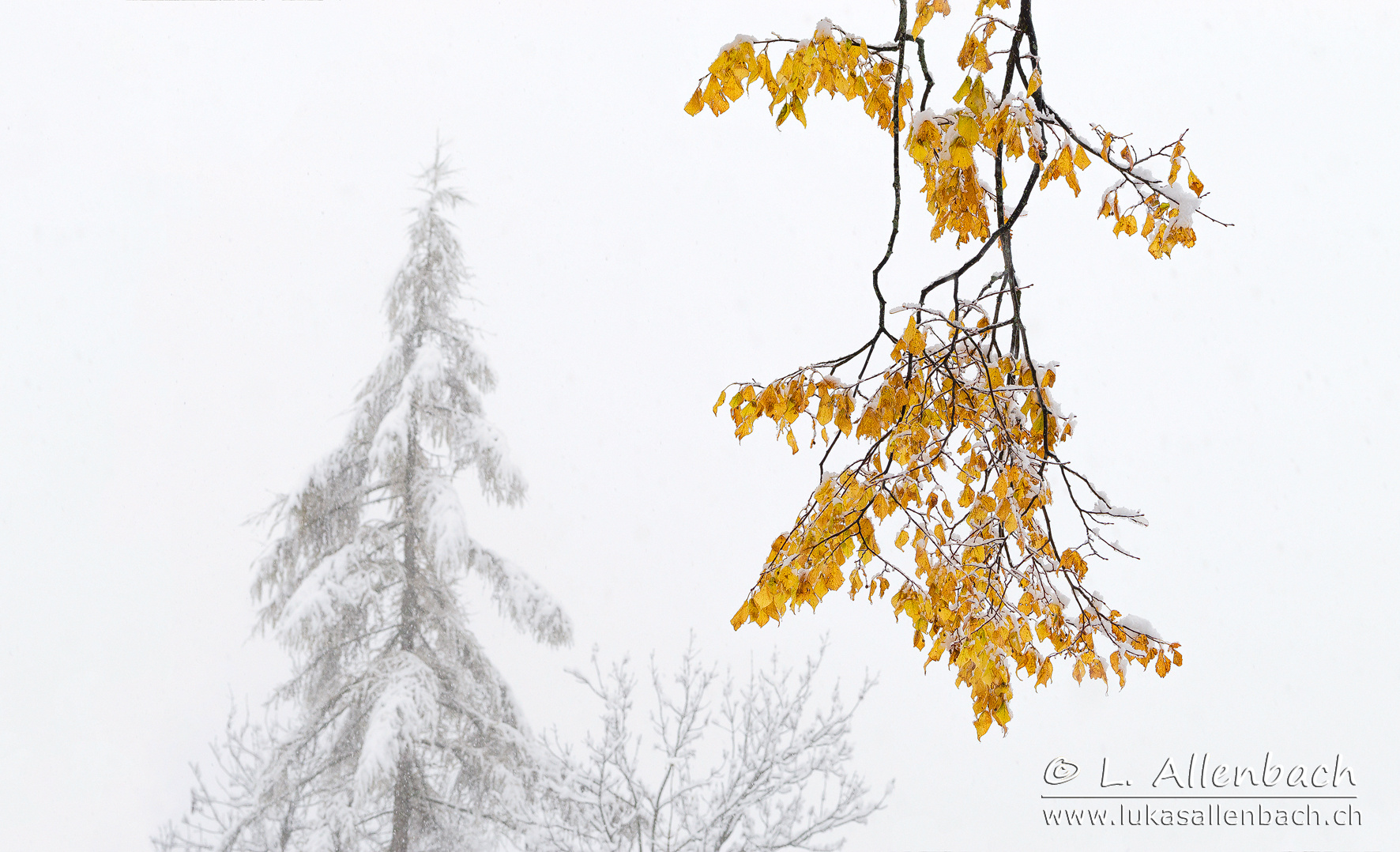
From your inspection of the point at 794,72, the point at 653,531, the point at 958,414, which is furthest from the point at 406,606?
the point at 653,531

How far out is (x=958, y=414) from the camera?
2855mm

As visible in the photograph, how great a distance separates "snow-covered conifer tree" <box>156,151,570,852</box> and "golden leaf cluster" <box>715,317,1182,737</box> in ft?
20.0

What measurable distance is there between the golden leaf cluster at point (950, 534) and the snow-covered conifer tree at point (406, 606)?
240 inches

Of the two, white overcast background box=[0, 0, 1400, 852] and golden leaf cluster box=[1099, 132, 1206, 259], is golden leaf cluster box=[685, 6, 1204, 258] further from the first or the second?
white overcast background box=[0, 0, 1400, 852]

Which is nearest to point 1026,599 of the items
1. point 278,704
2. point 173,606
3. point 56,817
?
point 278,704

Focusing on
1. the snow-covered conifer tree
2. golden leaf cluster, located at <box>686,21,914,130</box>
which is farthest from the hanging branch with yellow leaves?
the snow-covered conifer tree

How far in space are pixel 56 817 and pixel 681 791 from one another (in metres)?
51.6

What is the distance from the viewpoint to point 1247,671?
80.8 meters

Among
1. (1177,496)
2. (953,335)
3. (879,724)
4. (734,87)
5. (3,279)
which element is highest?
(3,279)

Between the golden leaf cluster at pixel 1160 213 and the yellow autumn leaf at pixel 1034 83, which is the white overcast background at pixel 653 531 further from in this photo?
the yellow autumn leaf at pixel 1034 83

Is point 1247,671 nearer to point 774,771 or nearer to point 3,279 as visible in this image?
point 774,771

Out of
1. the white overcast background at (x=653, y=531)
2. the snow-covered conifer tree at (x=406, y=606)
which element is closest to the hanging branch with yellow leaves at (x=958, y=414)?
the snow-covered conifer tree at (x=406, y=606)

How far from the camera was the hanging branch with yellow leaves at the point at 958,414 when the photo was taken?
247cm

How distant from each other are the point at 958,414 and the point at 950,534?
0.37 metres
